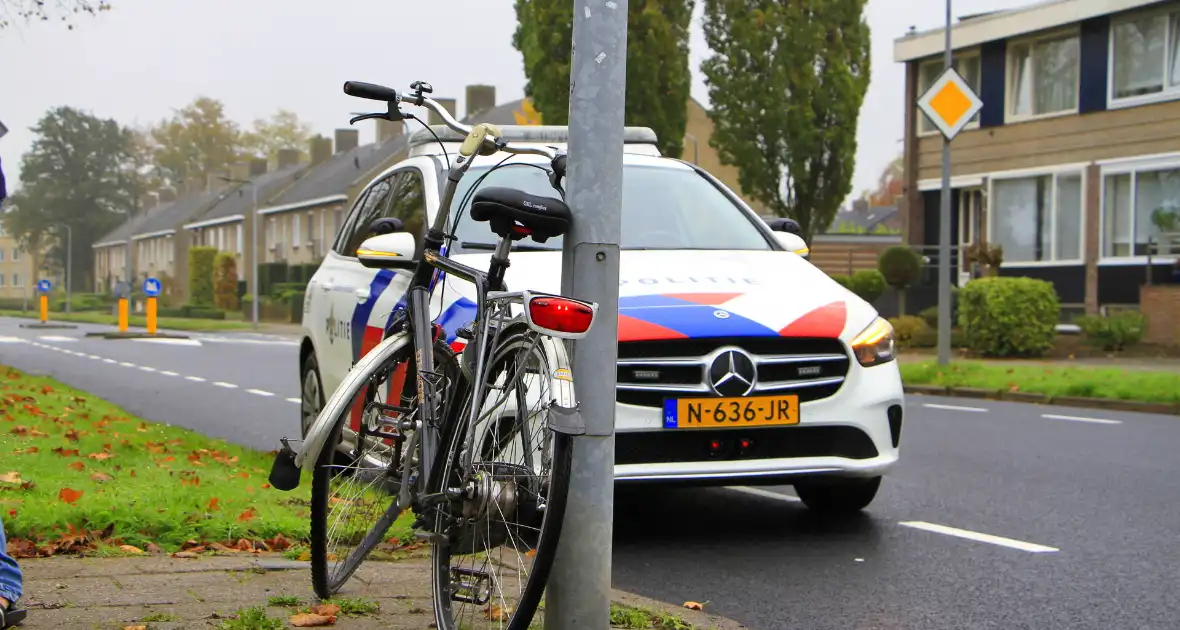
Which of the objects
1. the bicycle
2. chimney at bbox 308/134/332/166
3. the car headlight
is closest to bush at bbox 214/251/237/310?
chimney at bbox 308/134/332/166

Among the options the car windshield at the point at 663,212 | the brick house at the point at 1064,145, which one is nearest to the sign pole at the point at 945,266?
the brick house at the point at 1064,145

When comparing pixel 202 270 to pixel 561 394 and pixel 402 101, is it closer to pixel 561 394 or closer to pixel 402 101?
pixel 402 101

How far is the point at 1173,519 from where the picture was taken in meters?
7.23

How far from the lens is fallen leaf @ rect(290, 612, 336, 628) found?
168 inches

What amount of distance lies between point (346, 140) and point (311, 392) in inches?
2994

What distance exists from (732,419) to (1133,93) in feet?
82.4

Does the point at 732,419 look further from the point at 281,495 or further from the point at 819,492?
the point at 281,495

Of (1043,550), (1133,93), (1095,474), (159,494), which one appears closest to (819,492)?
(1043,550)

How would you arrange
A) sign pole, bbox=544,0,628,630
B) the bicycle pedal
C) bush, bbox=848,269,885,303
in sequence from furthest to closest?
1. bush, bbox=848,269,885,303
2. the bicycle pedal
3. sign pole, bbox=544,0,628,630

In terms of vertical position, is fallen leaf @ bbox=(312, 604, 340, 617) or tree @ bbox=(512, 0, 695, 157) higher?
tree @ bbox=(512, 0, 695, 157)

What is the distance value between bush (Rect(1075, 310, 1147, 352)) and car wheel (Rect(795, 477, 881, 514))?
1628cm

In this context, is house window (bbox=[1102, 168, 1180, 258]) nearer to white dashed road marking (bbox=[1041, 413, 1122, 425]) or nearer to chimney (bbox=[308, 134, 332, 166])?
white dashed road marking (bbox=[1041, 413, 1122, 425])

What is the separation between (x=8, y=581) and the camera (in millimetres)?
4082

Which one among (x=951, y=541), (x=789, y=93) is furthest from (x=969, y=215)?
(x=951, y=541)
